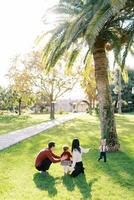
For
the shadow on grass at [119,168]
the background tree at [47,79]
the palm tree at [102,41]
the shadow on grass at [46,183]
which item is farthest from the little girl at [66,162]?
the background tree at [47,79]

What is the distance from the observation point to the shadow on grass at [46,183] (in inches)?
392

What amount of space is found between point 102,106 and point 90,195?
25.1ft

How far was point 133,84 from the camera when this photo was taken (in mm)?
72375

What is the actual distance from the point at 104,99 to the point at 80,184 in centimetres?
662

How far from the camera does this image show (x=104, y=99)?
660 inches

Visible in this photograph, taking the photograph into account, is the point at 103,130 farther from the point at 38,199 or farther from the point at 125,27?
the point at 38,199

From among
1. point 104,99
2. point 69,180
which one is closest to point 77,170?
point 69,180

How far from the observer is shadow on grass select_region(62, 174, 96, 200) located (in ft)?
31.7

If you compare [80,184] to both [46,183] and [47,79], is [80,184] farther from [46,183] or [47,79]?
[47,79]

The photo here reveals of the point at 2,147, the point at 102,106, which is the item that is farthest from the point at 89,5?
the point at 2,147

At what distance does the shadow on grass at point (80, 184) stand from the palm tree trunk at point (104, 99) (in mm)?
5212

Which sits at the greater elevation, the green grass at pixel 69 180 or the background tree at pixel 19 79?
the background tree at pixel 19 79

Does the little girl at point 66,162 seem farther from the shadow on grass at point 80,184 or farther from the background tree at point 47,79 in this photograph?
the background tree at point 47,79

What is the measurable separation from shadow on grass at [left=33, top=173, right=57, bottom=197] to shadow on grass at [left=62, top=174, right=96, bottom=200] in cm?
34
